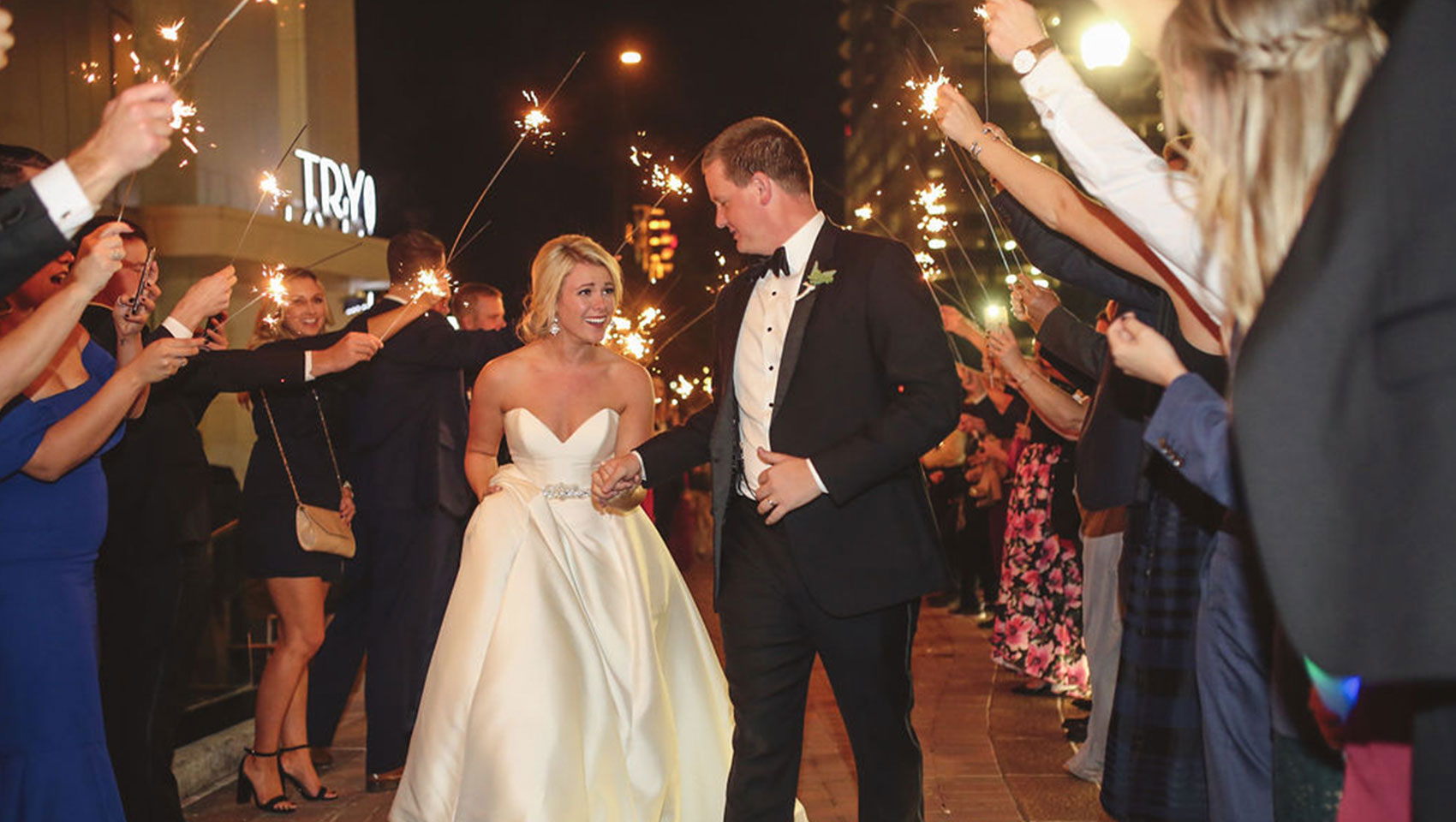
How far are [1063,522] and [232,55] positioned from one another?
11.4m

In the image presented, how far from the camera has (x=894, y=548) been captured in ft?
12.7

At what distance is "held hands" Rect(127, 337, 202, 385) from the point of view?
11.6 feet

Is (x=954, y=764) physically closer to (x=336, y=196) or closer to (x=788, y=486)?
(x=788, y=486)

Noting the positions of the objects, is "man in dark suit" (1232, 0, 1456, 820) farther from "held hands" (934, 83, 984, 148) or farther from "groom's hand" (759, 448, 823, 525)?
"groom's hand" (759, 448, 823, 525)

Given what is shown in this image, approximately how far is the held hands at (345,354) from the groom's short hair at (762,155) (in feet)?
6.67

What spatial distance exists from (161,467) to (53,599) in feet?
4.84

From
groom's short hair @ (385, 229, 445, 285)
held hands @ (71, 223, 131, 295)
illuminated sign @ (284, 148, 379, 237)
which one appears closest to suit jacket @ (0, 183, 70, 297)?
held hands @ (71, 223, 131, 295)

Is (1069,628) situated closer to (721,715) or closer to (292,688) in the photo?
(721,715)

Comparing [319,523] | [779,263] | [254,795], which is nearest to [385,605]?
[319,523]

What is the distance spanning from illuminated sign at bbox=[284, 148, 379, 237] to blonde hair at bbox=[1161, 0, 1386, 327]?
1399 cm

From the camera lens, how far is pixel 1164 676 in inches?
118

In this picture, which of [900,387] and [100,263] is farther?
[900,387]

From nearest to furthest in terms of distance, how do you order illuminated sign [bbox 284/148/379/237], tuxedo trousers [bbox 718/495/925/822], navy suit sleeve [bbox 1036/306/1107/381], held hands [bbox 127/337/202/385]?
held hands [bbox 127/337/202/385], tuxedo trousers [bbox 718/495/925/822], navy suit sleeve [bbox 1036/306/1107/381], illuminated sign [bbox 284/148/379/237]

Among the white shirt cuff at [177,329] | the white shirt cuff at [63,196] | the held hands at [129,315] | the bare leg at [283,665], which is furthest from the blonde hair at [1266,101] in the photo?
the bare leg at [283,665]
